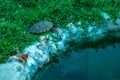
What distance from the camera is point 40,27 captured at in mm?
8672

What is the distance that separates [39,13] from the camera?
372 inches

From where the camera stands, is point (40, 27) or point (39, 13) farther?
point (39, 13)

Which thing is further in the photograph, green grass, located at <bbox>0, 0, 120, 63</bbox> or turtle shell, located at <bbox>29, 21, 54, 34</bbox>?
turtle shell, located at <bbox>29, 21, 54, 34</bbox>

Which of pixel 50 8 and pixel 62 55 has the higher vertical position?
pixel 50 8

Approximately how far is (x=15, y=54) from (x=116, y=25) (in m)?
3.15

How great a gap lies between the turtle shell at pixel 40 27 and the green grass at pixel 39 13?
173 millimetres

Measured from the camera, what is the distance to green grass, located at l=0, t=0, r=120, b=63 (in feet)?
27.8

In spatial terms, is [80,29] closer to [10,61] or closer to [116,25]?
[116,25]

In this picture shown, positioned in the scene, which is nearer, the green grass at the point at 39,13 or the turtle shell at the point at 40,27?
the green grass at the point at 39,13

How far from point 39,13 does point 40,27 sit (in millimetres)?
885

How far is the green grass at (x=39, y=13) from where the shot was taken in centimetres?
847

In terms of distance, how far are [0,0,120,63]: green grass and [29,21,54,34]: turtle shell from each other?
173mm

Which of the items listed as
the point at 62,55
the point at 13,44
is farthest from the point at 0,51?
the point at 62,55

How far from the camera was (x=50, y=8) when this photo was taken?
9.70m
